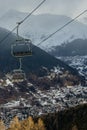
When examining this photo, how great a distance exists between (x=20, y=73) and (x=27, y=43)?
8.16 meters

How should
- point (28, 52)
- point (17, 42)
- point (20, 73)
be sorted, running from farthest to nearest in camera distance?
point (20, 73) → point (28, 52) → point (17, 42)

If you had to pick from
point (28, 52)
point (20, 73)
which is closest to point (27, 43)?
point (28, 52)

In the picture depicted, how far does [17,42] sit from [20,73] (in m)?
9.93

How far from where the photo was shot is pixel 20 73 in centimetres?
4956

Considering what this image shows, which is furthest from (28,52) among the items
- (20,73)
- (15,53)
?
(20,73)

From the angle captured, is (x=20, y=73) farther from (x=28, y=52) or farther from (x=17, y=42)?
(x=17, y=42)

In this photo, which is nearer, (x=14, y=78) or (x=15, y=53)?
(x=15, y=53)

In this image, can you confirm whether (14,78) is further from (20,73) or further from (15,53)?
(15,53)

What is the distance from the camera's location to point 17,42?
131 ft

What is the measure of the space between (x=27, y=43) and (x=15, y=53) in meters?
1.97

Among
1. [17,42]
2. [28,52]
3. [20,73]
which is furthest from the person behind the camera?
[20,73]

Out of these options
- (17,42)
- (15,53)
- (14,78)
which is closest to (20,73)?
(14,78)

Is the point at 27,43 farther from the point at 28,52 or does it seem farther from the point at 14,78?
the point at 14,78

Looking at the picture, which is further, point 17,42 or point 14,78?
point 14,78
